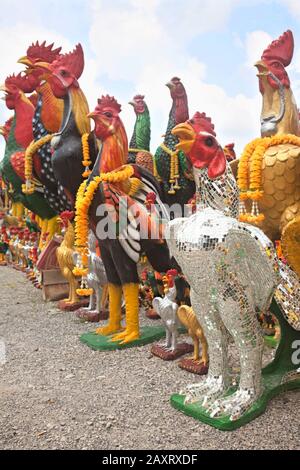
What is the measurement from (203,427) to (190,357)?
1.00 meters

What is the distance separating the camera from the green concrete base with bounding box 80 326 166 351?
372 cm

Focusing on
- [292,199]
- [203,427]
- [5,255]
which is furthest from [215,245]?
[5,255]

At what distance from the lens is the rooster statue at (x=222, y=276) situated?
226cm

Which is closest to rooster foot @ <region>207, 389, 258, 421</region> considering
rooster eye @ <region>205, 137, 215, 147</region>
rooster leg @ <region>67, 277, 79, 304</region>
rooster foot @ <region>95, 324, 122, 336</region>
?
rooster eye @ <region>205, 137, 215, 147</region>

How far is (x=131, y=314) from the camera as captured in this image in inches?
149

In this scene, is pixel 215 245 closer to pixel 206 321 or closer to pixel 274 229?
pixel 206 321

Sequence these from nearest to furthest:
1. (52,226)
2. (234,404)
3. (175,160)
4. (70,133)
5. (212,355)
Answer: (234,404) < (212,355) < (70,133) < (175,160) < (52,226)

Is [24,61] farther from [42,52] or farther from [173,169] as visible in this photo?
[173,169]

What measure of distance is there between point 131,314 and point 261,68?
2.24m

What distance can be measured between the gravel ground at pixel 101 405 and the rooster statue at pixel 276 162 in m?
1.16

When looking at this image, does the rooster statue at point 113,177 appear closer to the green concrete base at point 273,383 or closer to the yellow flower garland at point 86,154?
the yellow flower garland at point 86,154

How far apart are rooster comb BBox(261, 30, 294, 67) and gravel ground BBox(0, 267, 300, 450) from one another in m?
2.45

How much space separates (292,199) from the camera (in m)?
3.18

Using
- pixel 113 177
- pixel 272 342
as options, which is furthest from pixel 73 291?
pixel 272 342
